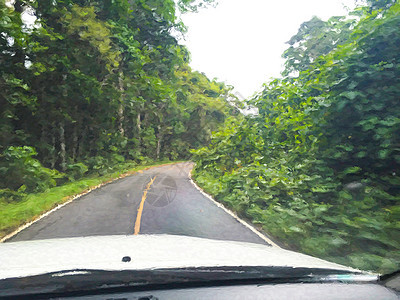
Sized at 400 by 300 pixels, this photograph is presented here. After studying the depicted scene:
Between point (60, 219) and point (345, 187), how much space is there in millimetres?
7300

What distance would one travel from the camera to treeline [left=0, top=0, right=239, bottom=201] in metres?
14.0

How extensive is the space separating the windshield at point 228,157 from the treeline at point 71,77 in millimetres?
90

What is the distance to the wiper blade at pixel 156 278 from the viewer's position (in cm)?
174

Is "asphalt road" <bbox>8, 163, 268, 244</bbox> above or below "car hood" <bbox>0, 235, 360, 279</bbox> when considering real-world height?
below

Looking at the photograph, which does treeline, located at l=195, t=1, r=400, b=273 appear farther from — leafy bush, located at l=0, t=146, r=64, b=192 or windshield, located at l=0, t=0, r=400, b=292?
leafy bush, located at l=0, t=146, r=64, b=192

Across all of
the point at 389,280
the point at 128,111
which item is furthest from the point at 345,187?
the point at 128,111

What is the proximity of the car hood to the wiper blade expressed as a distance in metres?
0.06

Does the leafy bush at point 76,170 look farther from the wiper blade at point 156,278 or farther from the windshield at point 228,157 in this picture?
the wiper blade at point 156,278

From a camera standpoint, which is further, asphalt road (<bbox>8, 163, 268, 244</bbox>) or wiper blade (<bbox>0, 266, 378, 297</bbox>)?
asphalt road (<bbox>8, 163, 268, 244</bbox>)

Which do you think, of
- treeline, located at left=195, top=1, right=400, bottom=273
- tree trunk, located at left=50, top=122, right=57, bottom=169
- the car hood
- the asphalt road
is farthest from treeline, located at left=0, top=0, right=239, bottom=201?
the car hood

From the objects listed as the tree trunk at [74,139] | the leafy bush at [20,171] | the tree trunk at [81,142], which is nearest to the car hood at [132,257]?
the leafy bush at [20,171]

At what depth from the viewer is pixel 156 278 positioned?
6.20ft

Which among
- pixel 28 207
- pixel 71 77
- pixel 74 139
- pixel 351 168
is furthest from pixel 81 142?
pixel 351 168

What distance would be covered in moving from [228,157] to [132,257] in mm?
17109
